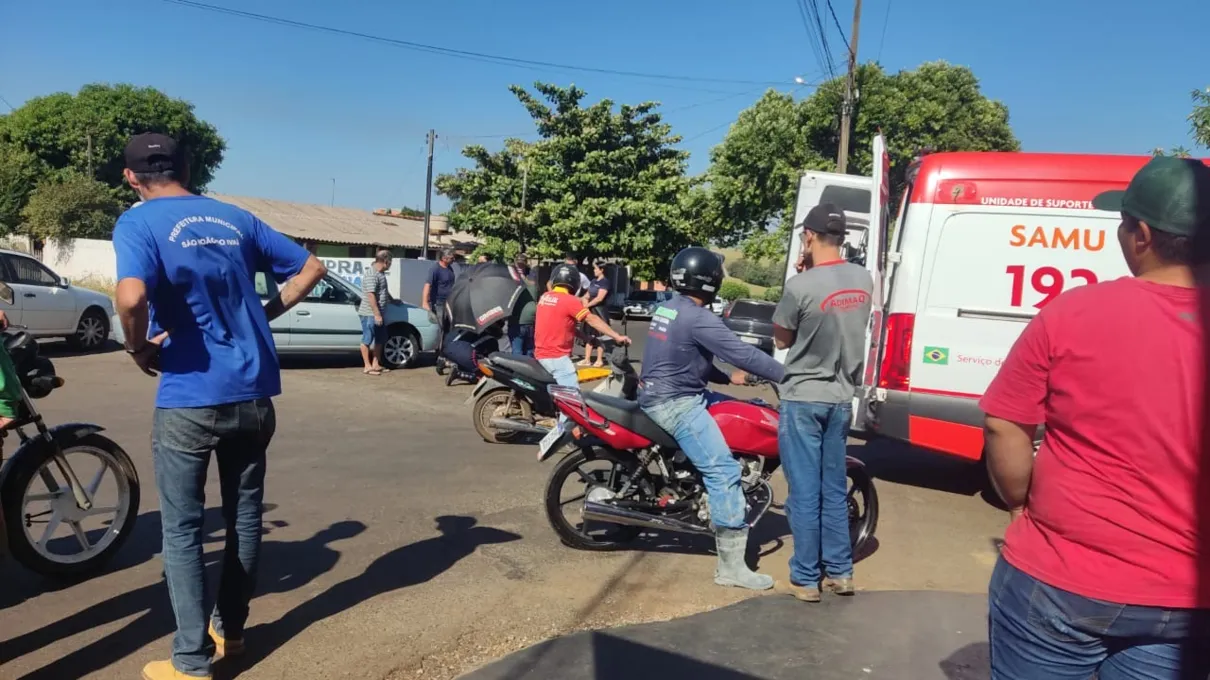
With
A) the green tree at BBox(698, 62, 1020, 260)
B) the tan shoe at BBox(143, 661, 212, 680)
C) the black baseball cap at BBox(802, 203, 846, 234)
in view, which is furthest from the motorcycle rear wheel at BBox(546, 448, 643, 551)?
the green tree at BBox(698, 62, 1020, 260)

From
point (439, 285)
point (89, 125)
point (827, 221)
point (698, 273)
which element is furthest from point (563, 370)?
point (89, 125)

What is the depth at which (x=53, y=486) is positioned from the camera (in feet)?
13.5

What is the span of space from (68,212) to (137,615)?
33832mm

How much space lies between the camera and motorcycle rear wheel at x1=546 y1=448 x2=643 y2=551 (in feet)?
16.0

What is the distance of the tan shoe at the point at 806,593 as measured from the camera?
4355 millimetres

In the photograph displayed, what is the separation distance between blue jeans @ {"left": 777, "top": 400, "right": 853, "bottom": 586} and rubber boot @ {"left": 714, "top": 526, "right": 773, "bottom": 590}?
218 millimetres

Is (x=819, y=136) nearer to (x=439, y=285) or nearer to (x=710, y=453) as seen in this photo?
(x=439, y=285)

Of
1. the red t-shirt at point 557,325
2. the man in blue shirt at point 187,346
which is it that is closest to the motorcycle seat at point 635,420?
the man in blue shirt at point 187,346

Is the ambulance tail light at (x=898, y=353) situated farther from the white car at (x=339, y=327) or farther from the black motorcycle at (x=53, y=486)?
the white car at (x=339, y=327)

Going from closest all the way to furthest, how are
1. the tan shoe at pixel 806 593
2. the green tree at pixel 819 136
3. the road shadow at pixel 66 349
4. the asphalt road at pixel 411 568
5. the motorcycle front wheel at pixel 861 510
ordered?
the asphalt road at pixel 411 568, the tan shoe at pixel 806 593, the motorcycle front wheel at pixel 861 510, the road shadow at pixel 66 349, the green tree at pixel 819 136

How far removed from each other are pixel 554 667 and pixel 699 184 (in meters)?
26.6

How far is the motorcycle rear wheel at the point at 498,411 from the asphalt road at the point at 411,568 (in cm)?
15

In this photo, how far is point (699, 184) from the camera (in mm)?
29062

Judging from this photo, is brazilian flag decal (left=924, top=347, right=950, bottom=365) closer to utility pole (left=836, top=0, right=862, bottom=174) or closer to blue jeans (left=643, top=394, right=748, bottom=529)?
blue jeans (left=643, top=394, right=748, bottom=529)
